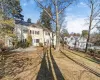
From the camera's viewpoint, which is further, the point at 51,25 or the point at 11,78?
the point at 51,25

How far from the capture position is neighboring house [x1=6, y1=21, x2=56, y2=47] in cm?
3431

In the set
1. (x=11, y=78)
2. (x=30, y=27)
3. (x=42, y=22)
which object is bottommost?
(x=11, y=78)

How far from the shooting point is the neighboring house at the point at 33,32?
34312 millimetres

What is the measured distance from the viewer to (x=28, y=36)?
3662 cm

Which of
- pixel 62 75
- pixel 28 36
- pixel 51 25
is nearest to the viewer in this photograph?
pixel 62 75

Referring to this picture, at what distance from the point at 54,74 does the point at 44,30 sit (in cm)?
3801

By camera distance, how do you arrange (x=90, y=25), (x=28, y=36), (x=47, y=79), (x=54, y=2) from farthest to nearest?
(x=28, y=36), (x=90, y=25), (x=54, y=2), (x=47, y=79)

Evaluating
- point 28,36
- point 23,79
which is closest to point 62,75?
point 23,79

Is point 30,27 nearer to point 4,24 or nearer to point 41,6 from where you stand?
point 41,6

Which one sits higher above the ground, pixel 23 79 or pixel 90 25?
pixel 90 25

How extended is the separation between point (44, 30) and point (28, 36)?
10.2 meters

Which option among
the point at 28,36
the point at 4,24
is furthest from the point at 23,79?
the point at 28,36

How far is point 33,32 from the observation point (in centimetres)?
4000

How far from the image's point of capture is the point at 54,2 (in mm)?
19344
